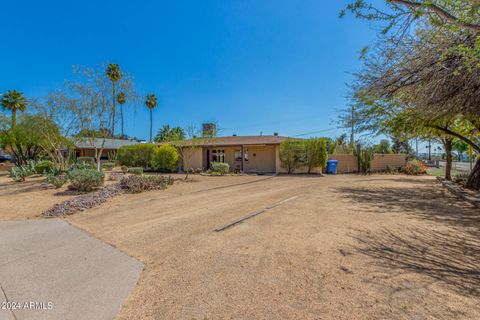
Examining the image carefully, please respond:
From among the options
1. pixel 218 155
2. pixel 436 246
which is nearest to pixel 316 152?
pixel 218 155

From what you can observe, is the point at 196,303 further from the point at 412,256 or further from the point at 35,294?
the point at 412,256

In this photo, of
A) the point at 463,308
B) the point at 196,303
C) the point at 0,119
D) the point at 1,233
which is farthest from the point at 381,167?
the point at 0,119

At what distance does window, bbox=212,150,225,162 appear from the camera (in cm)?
2323

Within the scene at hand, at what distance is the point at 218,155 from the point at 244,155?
2.93m

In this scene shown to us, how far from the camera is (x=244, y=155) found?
2208cm

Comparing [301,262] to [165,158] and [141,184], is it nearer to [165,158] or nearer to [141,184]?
[141,184]

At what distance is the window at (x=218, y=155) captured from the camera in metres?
23.2

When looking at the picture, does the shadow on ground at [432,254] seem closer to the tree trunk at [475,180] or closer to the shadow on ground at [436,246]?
the shadow on ground at [436,246]

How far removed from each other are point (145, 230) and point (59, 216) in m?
3.30

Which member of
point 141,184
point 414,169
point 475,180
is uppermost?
point 414,169

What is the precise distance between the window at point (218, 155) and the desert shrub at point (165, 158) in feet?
12.2

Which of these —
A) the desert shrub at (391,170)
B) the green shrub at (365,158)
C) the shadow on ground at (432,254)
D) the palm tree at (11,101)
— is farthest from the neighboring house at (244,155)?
the palm tree at (11,101)

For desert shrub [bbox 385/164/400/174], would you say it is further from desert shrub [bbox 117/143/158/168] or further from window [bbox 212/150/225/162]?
desert shrub [bbox 117/143/158/168]

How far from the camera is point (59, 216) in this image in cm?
659
